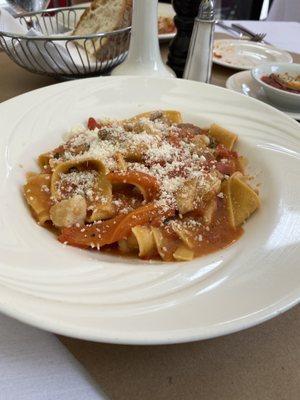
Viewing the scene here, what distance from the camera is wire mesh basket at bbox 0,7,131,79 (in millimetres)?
1757

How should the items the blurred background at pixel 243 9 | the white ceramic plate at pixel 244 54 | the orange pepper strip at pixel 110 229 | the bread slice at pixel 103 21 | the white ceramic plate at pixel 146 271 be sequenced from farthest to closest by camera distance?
1. the blurred background at pixel 243 9
2. the white ceramic plate at pixel 244 54
3. the bread slice at pixel 103 21
4. the orange pepper strip at pixel 110 229
5. the white ceramic plate at pixel 146 271

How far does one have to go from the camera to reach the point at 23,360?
847 mm

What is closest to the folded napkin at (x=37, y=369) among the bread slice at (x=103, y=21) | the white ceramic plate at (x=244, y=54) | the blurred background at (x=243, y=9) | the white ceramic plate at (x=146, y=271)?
the white ceramic plate at (x=146, y=271)

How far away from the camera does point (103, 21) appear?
86.4 inches

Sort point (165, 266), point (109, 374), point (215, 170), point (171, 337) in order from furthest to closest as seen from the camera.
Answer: point (215, 170) < point (165, 266) < point (109, 374) < point (171, 337)

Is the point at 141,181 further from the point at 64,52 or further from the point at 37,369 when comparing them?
the point at 64,52

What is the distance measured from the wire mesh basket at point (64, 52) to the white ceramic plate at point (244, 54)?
67 cm

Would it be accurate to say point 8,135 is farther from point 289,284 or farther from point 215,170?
point 289,284

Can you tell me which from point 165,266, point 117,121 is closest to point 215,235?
point 165,266

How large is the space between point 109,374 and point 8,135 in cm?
86

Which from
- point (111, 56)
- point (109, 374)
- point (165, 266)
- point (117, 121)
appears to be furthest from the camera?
point (111, 56)

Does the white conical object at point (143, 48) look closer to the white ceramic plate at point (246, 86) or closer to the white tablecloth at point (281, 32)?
the white ceramic plate at point (246, 86)

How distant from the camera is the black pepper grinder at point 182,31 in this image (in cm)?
201

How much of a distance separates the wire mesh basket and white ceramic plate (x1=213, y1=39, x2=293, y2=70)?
26.5 inches
